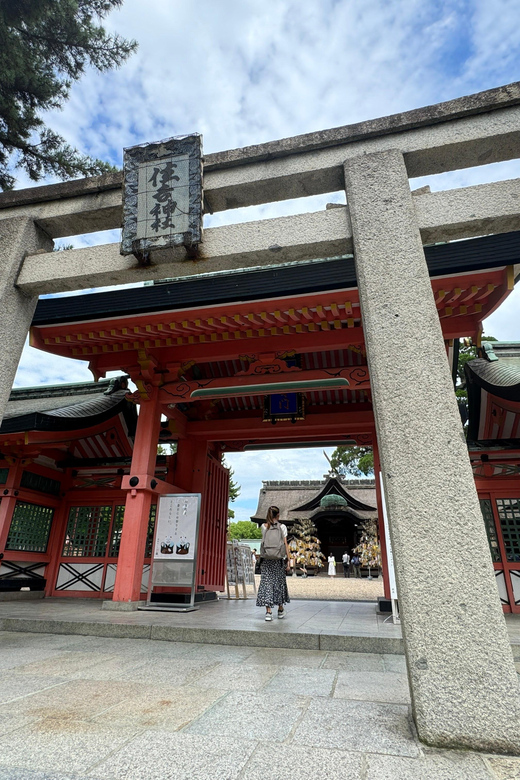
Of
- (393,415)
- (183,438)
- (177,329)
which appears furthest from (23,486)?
(393,415)

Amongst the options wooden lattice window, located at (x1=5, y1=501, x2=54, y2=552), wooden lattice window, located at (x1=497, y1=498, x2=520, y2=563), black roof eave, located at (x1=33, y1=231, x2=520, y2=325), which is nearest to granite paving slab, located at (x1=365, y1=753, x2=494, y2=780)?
black roof eave, located at (x1=33, y1=231, x2=520, y2=325)

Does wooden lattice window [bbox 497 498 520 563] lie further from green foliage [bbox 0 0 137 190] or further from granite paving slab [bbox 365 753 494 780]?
green foliage [bbox 0 0 137 190]

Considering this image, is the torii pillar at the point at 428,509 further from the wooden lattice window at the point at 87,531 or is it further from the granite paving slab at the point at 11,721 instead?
the wooden lattice window at the point at 87,531

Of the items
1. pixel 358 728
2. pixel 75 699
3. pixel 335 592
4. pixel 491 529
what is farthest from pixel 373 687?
pixel 335 592

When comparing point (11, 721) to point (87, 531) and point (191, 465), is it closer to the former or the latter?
point (191, 465)

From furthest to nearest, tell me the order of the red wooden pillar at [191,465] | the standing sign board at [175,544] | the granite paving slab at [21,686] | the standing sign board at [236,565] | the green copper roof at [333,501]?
the green copper roof at [333,501] → the standing sign board at [236,565] → the red wooden pillar at [191,465] → the standing sign board at [175,544] → the granite paving slab at [21,686]

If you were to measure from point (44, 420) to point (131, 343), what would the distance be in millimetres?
2147

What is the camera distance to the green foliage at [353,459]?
23.5 meters

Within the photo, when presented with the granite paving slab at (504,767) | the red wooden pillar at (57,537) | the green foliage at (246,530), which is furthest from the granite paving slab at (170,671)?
the green foliage at (246,530)

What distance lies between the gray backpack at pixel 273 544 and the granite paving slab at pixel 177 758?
155 inches

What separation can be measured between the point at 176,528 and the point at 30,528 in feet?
12.4

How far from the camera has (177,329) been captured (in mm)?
6117

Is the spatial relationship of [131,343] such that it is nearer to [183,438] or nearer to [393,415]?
[183,438]

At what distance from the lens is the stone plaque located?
3721 millimetres
